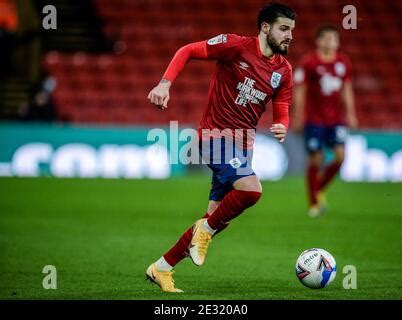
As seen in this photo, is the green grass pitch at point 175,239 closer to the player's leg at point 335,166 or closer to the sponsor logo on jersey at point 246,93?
the player's leg at point 335,166

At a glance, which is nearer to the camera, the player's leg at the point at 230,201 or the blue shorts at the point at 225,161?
the player's leg at the point at 230,201

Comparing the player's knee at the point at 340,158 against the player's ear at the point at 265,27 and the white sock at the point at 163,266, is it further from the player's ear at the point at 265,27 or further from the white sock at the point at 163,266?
the white sock at the point at 163,266

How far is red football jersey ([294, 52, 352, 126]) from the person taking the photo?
12.1 meters

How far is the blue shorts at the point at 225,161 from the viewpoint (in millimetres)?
6555

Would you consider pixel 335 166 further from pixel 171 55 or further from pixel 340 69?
pixel 171 55

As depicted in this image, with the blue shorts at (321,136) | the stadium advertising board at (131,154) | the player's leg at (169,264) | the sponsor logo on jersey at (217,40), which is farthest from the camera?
the stadium advertising board at (131,154)

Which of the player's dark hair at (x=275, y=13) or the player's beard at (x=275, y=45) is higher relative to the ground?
the player's dark hair at (x=275, y=13)

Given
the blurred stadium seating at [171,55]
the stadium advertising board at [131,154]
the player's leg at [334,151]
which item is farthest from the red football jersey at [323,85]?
the blurred stadium seating at [171,55]

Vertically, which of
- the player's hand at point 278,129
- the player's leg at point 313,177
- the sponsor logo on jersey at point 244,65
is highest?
the sponsor logo on jersey at point 244,65

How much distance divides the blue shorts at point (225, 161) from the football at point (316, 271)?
2.43ft

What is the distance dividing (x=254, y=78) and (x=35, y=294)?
218cm

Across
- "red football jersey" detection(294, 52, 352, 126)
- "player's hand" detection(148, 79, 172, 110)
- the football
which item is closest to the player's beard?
"player's hand" detection(148, 79, 172, 110)

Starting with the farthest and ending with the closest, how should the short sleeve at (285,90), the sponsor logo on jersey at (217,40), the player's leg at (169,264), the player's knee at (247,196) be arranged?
the short sleeve at (285,90), the sponsor logo on jersey at (217,40), the player's leg at (169,264), the player's knee at (247,196)
